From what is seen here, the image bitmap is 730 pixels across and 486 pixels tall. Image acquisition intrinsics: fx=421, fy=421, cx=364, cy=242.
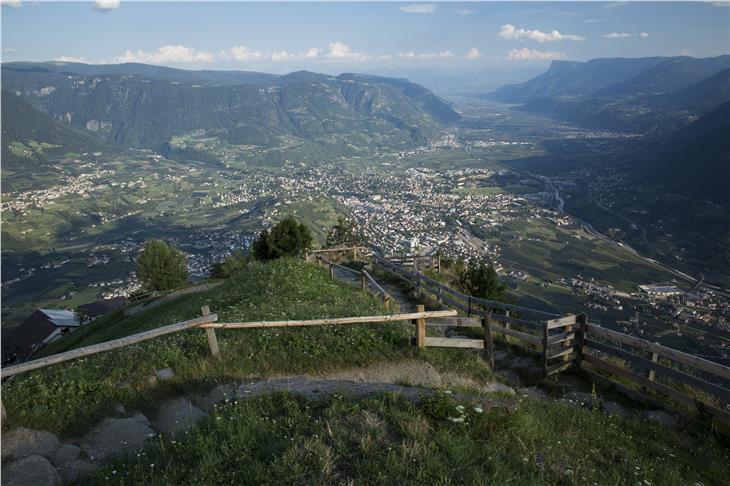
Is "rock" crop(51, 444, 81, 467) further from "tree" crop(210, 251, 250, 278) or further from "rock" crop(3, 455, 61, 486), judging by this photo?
"tree" crop(210, 251, 250, 278)

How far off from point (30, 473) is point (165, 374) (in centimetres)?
333

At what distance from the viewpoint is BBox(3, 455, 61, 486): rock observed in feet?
20.1

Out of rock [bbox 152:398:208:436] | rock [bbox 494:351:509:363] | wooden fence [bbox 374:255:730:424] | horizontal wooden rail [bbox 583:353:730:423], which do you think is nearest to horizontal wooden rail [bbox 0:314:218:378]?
rock [bbox 152:398:208:436]

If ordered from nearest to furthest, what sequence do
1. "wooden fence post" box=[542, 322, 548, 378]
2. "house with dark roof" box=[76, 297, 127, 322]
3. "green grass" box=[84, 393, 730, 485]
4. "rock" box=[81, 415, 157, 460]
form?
"green grass" box=[84, 393, 730, 485] < "rock" box=[81, 415, 157, 460] < "wooden fence post" box=[542, 322, 548, 378] < "house with dark roof" box=[76, 297, 127, 322]

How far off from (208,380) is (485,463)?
20.8ft

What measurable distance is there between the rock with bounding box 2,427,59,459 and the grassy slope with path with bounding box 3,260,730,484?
23cm

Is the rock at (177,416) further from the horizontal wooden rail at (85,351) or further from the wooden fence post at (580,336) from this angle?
the wooden fence post at (580,336)

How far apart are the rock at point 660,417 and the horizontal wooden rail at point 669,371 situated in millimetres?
879

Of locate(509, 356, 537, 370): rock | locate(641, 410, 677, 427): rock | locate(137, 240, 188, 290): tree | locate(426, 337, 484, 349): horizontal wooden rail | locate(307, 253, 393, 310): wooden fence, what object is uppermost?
locate(426, 337, 484, 349): horizontal wooden rail

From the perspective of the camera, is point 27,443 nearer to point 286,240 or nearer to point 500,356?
point 500,356

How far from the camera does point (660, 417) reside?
9.66 m

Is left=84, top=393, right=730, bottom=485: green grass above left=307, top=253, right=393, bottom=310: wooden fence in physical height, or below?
above

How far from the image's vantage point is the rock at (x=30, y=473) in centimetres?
611

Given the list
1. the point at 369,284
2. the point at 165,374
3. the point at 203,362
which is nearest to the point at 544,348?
the point at 203,362
